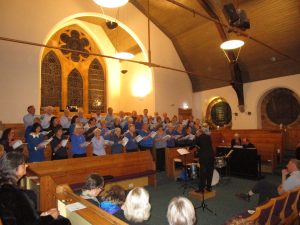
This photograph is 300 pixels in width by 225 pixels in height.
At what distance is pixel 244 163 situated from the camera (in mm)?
8086

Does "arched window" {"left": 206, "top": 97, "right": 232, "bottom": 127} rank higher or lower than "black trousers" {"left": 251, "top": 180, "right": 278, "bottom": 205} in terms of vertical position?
higher

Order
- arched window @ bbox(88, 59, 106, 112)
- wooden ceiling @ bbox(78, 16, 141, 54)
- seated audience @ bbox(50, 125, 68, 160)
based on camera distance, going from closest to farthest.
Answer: seated audience @ bbox(50, 125, 68, 160) < wooden ceiling @ bbox(78, 16, 141, 54) < arched window @ bbox(88, 59, 106, 112)

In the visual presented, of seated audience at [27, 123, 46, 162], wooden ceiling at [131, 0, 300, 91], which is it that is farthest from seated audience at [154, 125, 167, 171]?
seated audience at [27, 123, 46, 162]

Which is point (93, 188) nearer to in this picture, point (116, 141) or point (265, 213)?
point (265, 213)

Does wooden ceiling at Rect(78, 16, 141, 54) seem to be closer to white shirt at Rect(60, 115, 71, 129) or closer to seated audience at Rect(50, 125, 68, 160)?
white shirt at Rect(60, 115, 71, 129)

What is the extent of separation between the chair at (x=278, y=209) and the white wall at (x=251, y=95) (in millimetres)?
8883

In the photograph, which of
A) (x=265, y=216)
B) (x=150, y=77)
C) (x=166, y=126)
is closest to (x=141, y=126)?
(x=166, y=126)

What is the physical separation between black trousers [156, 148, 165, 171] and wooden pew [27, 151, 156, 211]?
76 centimetres

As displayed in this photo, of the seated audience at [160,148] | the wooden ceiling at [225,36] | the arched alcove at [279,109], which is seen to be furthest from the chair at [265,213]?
the arched alcove at [279,109]

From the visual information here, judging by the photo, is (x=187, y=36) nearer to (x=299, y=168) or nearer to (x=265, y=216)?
(x=299, y=168)

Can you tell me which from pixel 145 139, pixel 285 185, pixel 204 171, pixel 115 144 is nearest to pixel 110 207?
pixel 285 185

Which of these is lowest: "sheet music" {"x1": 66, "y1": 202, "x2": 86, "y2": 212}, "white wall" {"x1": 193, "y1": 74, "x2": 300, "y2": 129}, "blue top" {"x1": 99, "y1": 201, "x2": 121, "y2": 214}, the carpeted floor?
the carpeted floor

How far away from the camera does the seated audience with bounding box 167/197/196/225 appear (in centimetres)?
207

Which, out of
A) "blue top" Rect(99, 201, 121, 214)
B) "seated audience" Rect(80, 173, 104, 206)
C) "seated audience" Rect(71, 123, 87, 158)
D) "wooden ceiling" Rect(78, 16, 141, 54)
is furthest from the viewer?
"wooden ceiling" Rect(78, 16, 141, 54)
